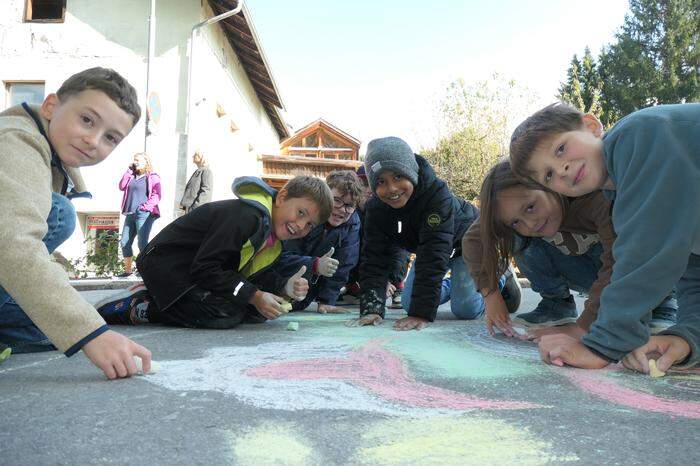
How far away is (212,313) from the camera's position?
2291 millimetres

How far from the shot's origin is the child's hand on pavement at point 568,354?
1.38 m

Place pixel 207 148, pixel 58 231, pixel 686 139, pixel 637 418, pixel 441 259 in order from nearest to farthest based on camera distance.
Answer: pixel 637 418
pixel 686 139
pixel 58 231
pixel 441 259
pixel 207 148

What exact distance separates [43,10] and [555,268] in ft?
30.6

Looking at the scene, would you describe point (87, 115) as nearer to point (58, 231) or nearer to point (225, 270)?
point (58, 231)

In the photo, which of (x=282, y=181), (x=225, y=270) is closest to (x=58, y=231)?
(x=225, y=270)

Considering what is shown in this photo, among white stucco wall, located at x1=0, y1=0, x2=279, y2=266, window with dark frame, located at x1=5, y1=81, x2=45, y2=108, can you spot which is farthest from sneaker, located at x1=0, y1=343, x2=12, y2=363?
window with dark frame, located at x1=5, y1=81, x2=45, y2=108

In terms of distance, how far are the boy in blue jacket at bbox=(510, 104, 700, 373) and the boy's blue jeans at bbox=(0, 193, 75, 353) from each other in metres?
Result: 1.32

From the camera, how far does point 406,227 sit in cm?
266

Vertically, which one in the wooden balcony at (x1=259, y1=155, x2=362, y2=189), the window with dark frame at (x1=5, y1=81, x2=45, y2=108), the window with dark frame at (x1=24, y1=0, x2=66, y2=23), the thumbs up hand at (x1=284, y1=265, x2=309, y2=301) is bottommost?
the thumbs up hand at (x1=284, y1=265, x2=309, y2=301)

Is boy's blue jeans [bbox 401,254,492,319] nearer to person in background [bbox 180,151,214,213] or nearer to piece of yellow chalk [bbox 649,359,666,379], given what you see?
piece of yellow chalk [bbox 649,359,666,379]

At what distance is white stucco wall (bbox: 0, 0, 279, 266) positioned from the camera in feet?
25.9

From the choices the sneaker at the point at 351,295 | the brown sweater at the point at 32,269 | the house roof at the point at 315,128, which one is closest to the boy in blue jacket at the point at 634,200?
the brown sweater at the point at 32,269

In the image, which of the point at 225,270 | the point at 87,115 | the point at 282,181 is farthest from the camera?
the point at 282,181

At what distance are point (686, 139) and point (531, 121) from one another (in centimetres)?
39
